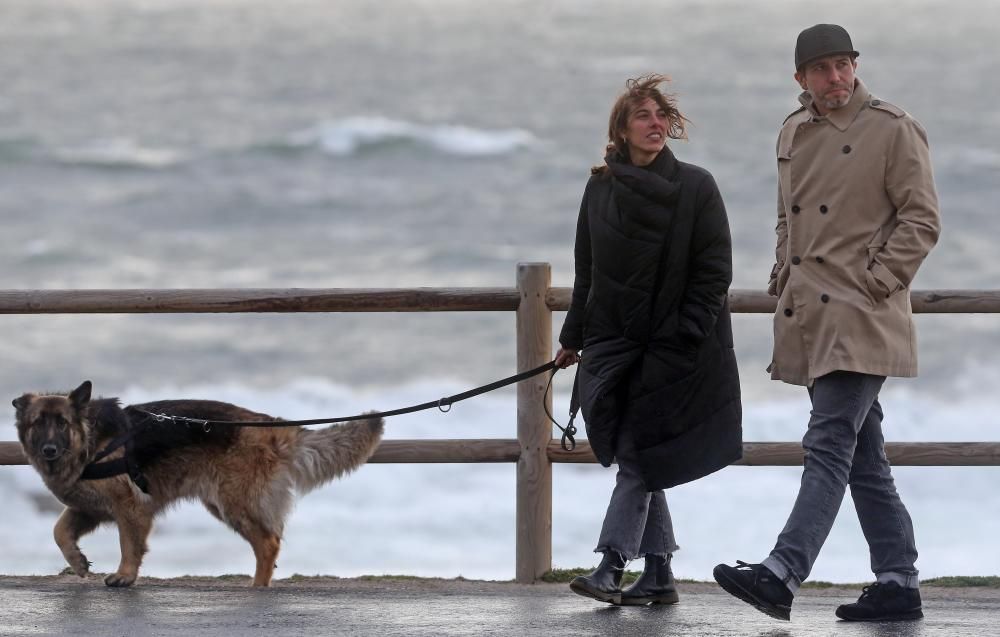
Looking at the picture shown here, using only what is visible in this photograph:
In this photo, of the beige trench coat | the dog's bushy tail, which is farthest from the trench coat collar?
the dog's bushy tail

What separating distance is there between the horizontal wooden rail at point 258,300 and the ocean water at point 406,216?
18.9 ft

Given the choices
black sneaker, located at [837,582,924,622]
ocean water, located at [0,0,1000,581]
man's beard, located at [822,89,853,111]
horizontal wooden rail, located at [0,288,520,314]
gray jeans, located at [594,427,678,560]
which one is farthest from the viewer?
ocean water, located at [0,0,1000,581]

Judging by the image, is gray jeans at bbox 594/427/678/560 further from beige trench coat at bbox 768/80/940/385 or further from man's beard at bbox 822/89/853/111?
man's beard at bbox 822/89/853/111

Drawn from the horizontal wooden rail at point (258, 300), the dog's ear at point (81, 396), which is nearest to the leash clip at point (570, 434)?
the horizontal wooden rail at point (258, 300)

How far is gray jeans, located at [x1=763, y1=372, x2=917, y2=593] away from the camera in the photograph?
4.10m

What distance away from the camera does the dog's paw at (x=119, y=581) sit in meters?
5.38

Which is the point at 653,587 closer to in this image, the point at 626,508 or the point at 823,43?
the point at 626,508

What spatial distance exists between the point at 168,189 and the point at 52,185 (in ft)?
7.60

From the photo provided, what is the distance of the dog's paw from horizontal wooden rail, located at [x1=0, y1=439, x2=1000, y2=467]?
28.1 inches

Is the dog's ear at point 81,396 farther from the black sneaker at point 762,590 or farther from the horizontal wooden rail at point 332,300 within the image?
the black sneaker at point 762,590

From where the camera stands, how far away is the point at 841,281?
4.15 meters

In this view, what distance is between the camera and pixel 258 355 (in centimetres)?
1702

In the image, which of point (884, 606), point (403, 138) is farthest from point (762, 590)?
point (403, 138)

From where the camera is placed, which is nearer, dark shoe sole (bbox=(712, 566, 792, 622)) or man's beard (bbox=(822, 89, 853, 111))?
dark shoe sole (bbox=(712, 566, 792, 622))
